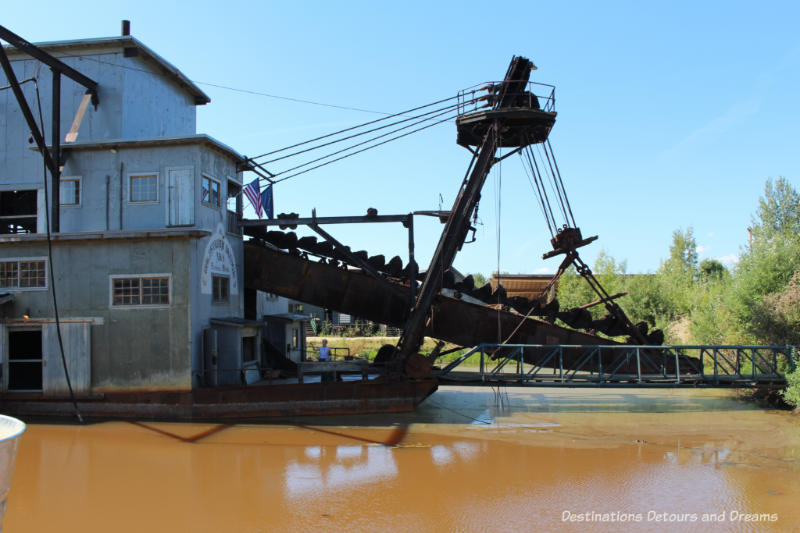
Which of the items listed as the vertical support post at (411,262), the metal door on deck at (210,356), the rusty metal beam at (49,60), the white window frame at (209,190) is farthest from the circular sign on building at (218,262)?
the rusty metal beam at (49,60)

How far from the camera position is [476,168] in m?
15.2

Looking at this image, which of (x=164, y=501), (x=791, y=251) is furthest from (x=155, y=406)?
(x=791, y=251)

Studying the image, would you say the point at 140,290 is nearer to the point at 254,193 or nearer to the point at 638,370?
the point at 254,193

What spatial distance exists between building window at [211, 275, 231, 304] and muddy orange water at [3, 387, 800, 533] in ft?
11.6

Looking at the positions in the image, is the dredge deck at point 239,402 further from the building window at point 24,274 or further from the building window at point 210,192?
the building window at point 210,192

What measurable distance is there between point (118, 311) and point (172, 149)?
4463 millimetres

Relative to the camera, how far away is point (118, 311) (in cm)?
1440

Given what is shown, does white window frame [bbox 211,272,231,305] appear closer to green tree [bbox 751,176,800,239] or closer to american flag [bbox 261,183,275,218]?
american flag [bbox 261,183,275,218]

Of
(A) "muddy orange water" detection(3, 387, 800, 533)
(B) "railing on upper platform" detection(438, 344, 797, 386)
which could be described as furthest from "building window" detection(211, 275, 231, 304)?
(B) "railing on upper platform" detection(438, 344, 797, 386)

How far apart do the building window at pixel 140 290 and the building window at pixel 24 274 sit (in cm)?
201

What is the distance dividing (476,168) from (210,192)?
731cm

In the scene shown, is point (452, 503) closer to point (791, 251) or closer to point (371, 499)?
point (371, 499)

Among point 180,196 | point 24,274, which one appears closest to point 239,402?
point 180,196

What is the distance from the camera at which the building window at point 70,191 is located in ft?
51.7
